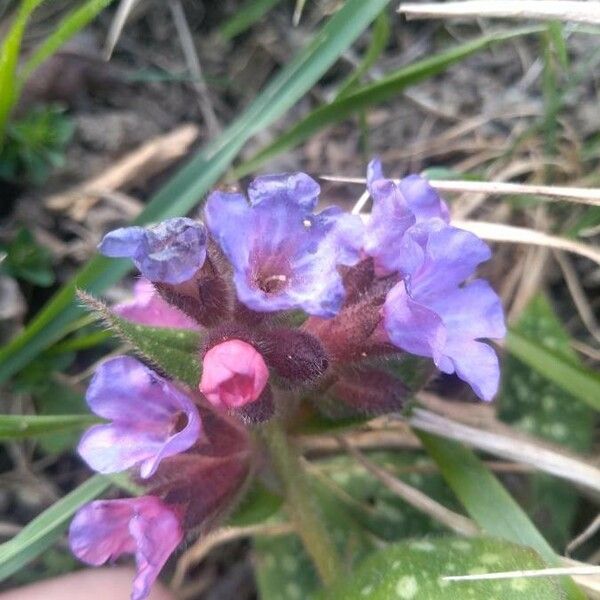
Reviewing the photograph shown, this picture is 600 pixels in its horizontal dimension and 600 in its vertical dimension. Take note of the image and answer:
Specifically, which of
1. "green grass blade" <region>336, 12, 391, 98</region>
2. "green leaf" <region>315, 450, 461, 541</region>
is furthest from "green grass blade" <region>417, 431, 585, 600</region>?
"green grass blade" <region>336, 12, 391, 98</region>

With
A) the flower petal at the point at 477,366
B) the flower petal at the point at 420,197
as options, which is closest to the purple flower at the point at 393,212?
the flower petal at the point at 420,197

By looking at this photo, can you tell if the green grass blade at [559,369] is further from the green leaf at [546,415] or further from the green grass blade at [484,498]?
the green grass blade at [484,498]

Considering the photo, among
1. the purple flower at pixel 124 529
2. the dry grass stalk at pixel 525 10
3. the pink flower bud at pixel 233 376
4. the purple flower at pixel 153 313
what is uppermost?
the dry grass stalk at pixel 525 10

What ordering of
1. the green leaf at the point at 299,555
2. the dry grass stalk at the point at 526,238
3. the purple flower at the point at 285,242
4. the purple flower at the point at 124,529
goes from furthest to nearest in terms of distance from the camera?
the green leaf at the point at 299,555 < the dry grass stalk at the point at 526,238 < the purple flower at the point at 124,529 < the purple flower at the point at 285,242

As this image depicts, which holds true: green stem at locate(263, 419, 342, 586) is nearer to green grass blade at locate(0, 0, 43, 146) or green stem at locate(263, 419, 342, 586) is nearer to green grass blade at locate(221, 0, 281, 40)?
green grass blade at locate(0, 0, 43, 146)

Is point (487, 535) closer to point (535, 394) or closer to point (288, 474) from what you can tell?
point (288, 474)

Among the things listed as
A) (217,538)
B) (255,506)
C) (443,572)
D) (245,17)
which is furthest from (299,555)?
(245,17)

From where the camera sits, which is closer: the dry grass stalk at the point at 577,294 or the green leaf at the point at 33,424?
the green leaf at the point at 33,424
